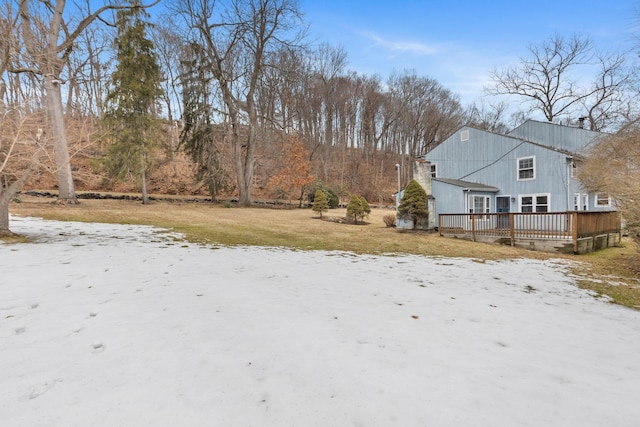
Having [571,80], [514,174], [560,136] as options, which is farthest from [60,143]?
[571,80]

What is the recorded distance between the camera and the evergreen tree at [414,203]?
15.5 metres

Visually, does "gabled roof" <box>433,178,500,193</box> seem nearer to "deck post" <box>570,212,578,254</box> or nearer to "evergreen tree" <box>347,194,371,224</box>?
"evergreen tree" <box>347,194,371,224</box>

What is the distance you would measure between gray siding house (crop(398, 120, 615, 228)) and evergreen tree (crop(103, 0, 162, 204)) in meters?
15.9

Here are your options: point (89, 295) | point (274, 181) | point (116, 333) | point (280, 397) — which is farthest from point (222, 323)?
point (274, 181)

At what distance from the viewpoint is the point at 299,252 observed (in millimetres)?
8180

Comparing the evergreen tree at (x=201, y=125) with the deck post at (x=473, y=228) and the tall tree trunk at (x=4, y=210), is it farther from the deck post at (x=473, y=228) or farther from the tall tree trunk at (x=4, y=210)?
the deck post at (x=473, y=228)

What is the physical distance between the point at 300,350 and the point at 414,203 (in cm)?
1384

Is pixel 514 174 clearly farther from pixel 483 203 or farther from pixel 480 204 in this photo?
pixel 480 204

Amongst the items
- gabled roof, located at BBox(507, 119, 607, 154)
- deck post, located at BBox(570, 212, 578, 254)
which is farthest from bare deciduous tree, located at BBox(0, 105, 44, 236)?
gabled roof, located at BBox(507, 119, 607, 154)

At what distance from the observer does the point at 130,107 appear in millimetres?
17594

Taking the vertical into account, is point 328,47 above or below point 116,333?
above

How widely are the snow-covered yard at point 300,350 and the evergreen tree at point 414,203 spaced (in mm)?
10094

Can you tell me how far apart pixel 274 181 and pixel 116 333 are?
22185 mm

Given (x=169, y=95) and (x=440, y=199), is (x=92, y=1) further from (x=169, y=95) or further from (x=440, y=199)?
(x=440, y=199)
